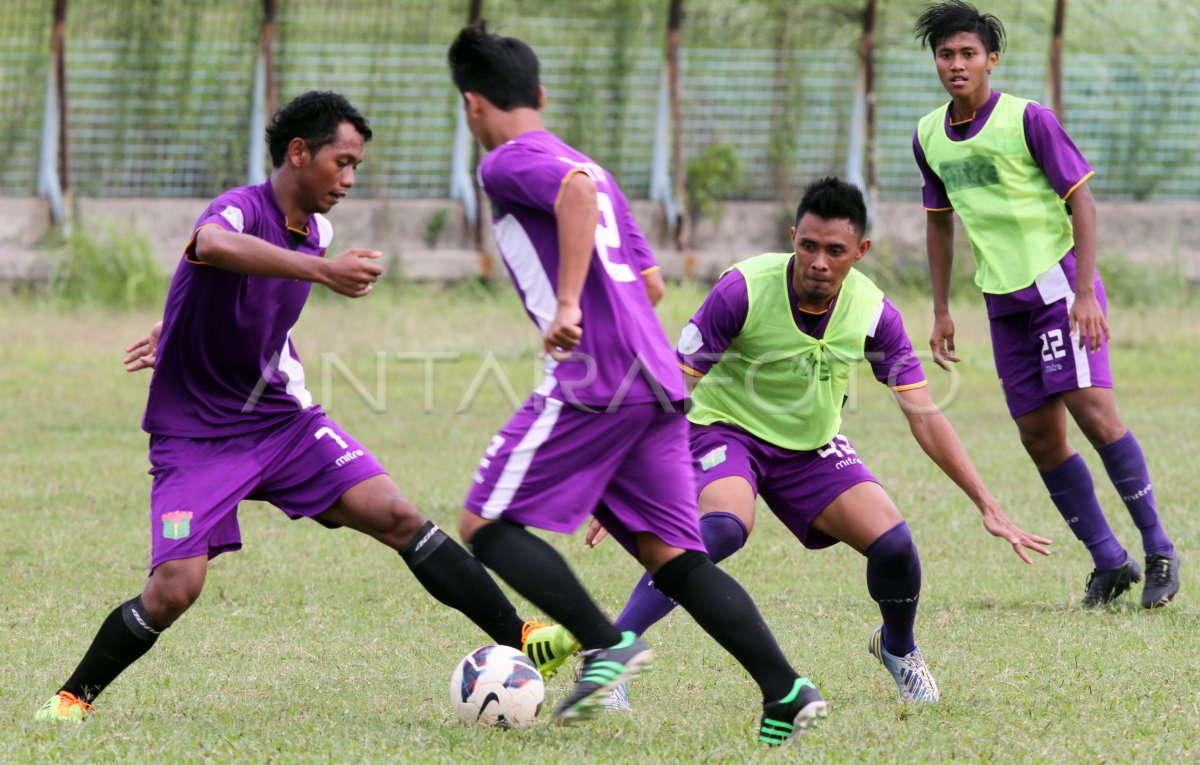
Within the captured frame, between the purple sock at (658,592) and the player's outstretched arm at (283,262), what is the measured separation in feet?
4.26

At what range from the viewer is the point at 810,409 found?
505cm

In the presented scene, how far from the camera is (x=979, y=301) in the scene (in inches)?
630

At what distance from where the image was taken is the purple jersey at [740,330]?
4.97 m

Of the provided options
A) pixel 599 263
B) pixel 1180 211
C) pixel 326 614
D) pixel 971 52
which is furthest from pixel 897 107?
pixel 599 263

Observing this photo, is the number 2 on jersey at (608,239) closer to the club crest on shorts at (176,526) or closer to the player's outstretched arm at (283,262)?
the player's outstretched arm at (283,262)

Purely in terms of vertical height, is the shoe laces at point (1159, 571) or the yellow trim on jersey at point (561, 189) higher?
the yellow trim on jersey at point (561, 189)

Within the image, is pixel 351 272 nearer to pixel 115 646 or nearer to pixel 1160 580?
pixel 115 646

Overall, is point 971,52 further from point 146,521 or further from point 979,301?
point 979,301

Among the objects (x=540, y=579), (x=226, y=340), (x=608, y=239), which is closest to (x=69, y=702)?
(x=226, y=340)

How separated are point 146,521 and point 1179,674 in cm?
496

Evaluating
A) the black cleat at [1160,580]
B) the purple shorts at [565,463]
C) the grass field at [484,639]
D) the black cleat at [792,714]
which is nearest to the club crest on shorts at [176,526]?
the grass field at [484,639]

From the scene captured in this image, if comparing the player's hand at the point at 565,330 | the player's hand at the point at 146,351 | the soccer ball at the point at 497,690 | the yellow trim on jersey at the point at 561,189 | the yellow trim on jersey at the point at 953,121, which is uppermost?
the yellow trim on jersey at the point at 953,121

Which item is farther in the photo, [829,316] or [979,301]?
[979,301]

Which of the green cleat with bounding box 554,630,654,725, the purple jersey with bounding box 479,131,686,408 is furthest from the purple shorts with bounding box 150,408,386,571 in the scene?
the green cleat with bounding box 554,630,654,725
